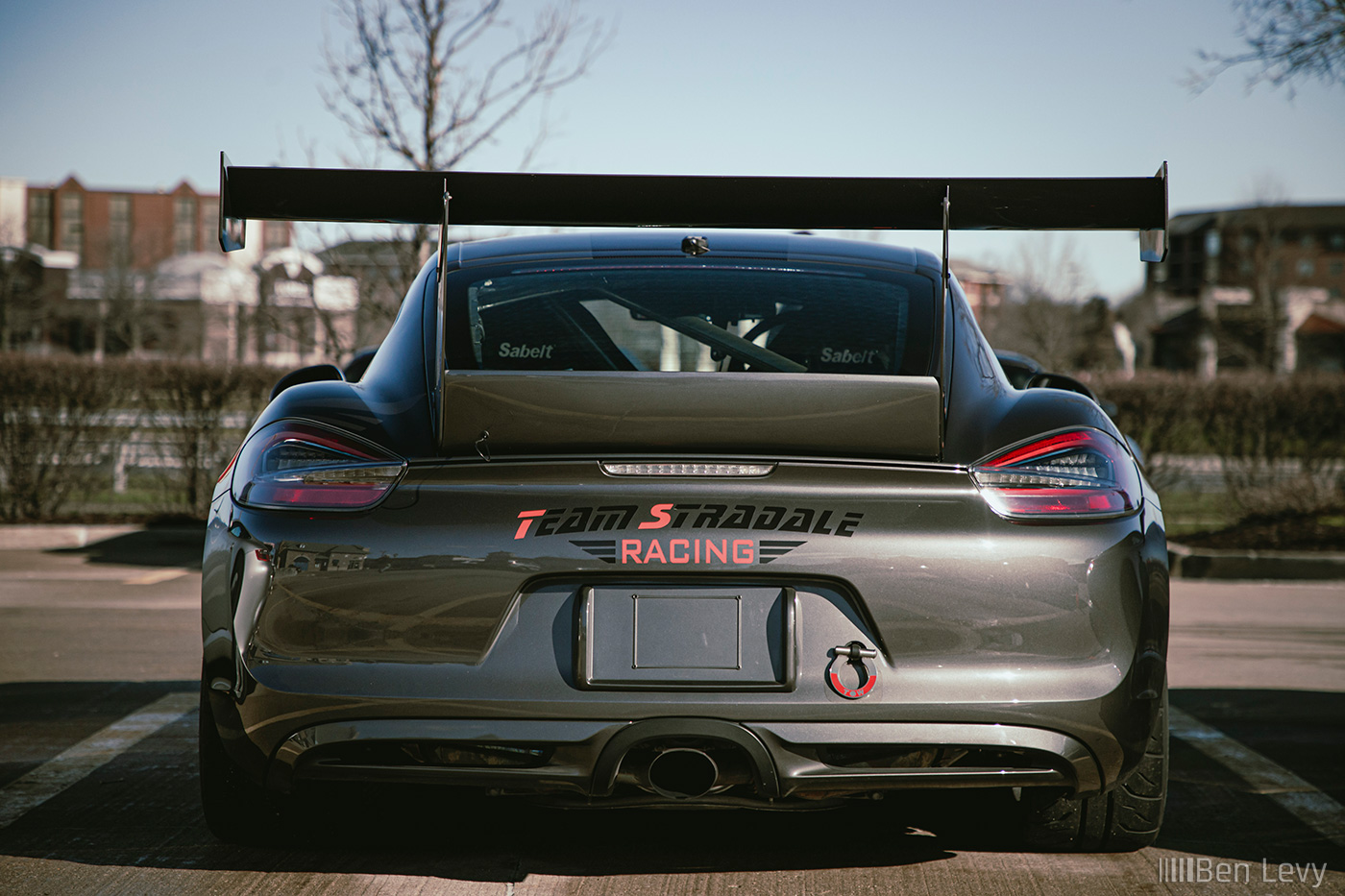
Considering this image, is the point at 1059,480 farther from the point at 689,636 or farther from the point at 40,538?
the point at 40,538

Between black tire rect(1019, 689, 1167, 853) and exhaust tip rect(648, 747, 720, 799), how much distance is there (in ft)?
2.61

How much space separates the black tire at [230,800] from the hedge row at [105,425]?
344 inches

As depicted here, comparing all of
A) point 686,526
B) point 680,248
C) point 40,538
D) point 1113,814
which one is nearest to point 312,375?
point 680,248

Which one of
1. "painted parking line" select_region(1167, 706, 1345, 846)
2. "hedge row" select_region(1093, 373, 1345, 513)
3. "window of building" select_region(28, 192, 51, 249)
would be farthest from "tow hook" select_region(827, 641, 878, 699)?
"window of building" select_region(28, 192, 51, 249)

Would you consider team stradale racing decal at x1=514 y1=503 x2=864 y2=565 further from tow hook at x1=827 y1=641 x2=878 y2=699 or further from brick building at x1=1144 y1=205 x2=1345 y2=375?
brick building at x1=1144 y1=205 x2=1345 y2=375

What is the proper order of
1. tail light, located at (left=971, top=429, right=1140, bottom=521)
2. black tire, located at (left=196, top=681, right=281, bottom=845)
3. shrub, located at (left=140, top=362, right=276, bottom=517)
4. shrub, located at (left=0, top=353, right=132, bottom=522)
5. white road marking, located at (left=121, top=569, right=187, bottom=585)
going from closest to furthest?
tail light, located at (left=971, top=429, right=1140, bottom=521)
black tire, located at (left=196, top=681, right=281, bottom=845)
white road marking, located at (left=121, top=569, right=187, bottom=585)
shrub, located at (left=0, top=353, right=132, bottom=522)
shrub, located at (left=140, top=362, right=276, bottom=517)

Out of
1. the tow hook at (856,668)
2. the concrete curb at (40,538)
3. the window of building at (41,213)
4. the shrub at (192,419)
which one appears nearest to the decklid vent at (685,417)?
the tow hook at (856,668)

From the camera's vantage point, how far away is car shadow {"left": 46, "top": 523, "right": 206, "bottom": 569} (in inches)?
382

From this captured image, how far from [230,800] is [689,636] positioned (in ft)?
4.15

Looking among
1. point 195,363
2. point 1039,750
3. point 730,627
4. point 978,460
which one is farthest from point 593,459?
point 195,363

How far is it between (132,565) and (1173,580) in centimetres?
808

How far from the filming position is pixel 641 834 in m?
3.29

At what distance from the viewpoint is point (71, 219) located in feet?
320

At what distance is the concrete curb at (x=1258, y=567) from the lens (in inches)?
382
